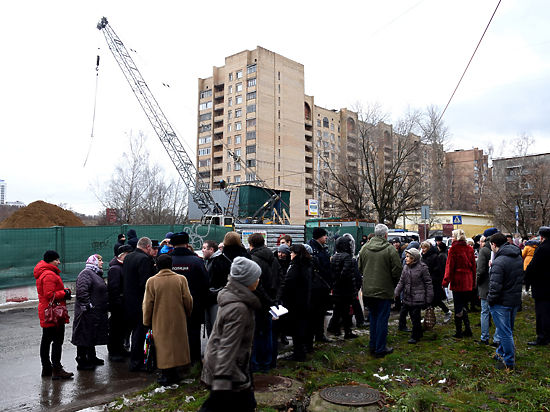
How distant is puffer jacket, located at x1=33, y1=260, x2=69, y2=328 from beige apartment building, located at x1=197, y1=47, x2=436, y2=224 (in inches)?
2521

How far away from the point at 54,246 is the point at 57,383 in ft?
30.2

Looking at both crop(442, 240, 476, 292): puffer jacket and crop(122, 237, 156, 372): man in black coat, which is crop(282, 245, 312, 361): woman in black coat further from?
crop(442, 240, 476, 292): puffer jacket

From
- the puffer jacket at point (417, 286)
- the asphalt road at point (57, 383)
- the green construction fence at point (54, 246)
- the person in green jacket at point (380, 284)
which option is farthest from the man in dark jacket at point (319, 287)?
the green construction fence at point (54, 246)

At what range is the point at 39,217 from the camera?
95.3 ft

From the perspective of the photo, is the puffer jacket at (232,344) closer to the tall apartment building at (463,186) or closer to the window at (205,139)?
the tall apartment building at (463,186)

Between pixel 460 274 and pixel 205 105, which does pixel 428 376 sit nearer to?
pixel 460 274

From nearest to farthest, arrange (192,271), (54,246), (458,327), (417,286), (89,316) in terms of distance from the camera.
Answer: (192,271) → (89,316) → (417,286) → (458,327) → (54,246)

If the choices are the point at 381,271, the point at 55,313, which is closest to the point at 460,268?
the point at 381,271

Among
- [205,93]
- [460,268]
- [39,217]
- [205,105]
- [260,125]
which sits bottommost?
[460,268]

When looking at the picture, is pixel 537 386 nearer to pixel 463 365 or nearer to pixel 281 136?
pixel 463 365

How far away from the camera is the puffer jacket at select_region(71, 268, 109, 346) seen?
6.20 metres

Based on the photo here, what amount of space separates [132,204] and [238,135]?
44.3 meters

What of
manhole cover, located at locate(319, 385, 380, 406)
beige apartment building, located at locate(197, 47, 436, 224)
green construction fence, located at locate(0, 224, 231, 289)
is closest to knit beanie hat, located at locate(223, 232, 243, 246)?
manhole cover, located at locate(319, 385, 380, 406)

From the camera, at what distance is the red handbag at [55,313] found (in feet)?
18.9
